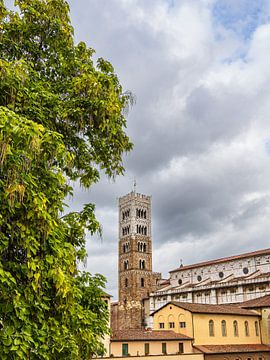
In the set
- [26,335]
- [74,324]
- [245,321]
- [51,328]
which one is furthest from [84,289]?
[245,321]

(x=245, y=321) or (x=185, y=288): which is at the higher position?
(x=185, y=288)

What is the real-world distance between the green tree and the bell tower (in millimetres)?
78414

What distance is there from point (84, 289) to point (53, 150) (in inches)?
142

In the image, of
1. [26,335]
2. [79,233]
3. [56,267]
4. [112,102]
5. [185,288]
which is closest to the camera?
[26,335]

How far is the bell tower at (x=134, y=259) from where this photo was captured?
85188mm

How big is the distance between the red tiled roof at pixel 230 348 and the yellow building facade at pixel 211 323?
2.26ft

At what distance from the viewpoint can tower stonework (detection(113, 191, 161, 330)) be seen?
279 ft

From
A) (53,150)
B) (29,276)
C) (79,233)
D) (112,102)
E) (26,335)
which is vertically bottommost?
(26,335)

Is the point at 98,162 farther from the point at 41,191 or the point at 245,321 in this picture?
the point at 245,321

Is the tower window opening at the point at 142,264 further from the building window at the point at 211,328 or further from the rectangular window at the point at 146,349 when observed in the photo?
the rectangular window at the point at 146,349

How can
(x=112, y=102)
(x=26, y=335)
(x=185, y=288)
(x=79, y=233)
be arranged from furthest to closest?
(x=185, y=288)
(x=112, y=102)
(x=79, y=233)
(x=26, y=335)

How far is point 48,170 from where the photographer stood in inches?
303

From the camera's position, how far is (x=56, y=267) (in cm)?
698

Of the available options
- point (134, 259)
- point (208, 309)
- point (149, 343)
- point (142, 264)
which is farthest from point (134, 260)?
point (149, 343)
